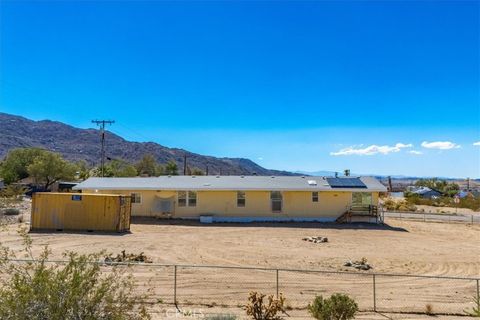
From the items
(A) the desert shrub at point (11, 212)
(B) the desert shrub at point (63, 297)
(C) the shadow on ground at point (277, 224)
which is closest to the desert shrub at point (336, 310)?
(B) the desert shrub at point (63, 297)

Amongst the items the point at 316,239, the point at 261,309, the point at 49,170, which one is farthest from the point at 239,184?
the point at 49,170

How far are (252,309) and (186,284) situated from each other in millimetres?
4000

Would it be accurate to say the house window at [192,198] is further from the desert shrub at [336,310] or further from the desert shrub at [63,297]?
the desert shrub at [63,297]

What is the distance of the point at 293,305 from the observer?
39.1 ft

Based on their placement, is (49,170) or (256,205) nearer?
(256,205)

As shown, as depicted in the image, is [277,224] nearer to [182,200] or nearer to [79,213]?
[182,200]

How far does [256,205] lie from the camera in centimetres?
3322

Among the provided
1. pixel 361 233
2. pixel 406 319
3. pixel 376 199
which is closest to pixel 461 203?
pixel 376 199

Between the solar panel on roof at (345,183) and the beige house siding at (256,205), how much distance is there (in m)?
0.71

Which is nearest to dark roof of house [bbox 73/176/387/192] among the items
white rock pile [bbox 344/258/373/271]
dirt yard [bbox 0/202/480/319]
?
dirt yard [bbox 0/202/480/319]

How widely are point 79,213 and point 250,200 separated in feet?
42.0

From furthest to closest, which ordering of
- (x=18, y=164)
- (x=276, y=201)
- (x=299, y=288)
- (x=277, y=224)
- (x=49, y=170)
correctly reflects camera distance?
(x=18, y=164) < (x=49, y=170) < (x=276, y=201) < (x=277, y=224) < (x=299, y=288)

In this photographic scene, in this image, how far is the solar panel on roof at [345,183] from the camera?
33.1 m

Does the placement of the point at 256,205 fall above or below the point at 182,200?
below
